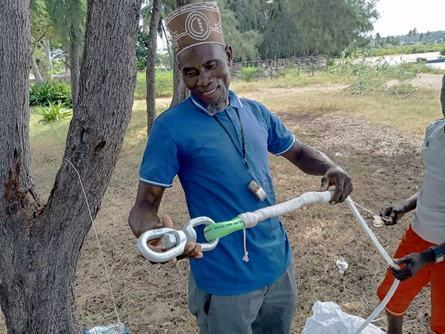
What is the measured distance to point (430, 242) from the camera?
194 cm

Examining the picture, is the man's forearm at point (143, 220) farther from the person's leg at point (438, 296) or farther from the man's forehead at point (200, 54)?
the person's leg at point (438, 296)

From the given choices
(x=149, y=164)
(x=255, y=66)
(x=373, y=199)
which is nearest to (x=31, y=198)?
(x=149, y=164)

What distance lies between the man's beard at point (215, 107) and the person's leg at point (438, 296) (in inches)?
55.7

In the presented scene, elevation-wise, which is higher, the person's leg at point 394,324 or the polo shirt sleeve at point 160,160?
→ the polo shirt sleeve at point 160,160

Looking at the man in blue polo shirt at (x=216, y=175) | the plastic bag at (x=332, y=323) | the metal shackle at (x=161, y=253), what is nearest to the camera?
the metal shackle at (x=161, y=253)

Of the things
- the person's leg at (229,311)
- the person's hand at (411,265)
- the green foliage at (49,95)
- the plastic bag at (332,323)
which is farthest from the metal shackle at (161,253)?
the green foliage at (49,95)

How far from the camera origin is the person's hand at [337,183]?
1.43 metres

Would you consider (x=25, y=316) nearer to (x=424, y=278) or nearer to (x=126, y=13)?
(x=126, y=13)

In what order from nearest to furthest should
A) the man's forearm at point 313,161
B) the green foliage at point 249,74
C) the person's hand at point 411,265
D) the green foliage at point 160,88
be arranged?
1. the man's forearm at point 313,161
2. the person's hand at point 411,265
3. the green foliage at point 160,88
4. the green foliage at point 249,74

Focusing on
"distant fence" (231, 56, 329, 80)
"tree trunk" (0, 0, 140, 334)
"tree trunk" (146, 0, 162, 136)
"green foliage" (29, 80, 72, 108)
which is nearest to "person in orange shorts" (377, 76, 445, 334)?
"tree trunk" (0, 0, 140, 334)

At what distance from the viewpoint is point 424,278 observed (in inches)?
79.7

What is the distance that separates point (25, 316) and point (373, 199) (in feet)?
12.8

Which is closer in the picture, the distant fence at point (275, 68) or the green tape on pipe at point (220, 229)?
the green tape on pipe at point (220, 229)

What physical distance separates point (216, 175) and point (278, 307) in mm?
663
